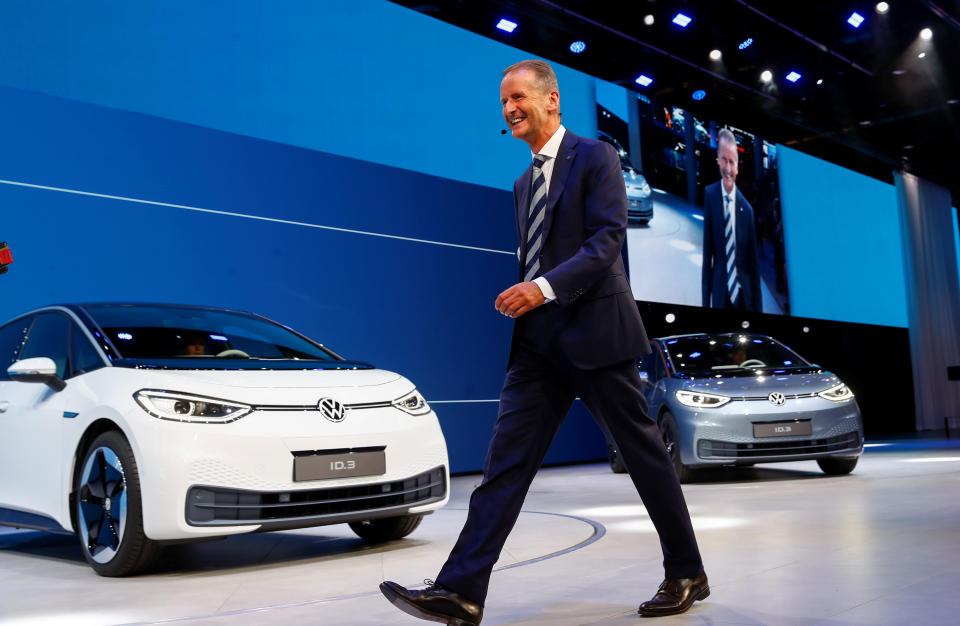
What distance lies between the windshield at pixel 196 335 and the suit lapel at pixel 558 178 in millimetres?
2242

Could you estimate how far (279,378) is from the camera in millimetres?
4031

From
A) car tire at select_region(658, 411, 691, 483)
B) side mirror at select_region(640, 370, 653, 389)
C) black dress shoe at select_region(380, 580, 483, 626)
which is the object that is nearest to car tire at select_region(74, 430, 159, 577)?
black dress shoe at select_region(380, 580, 483, 626)

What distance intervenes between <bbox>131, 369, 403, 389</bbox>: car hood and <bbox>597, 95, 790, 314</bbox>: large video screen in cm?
758

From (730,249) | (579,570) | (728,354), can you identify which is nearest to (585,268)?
(579,570)

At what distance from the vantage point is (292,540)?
490 centimetres

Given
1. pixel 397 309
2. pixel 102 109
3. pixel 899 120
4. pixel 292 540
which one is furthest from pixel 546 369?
pixel 899 120

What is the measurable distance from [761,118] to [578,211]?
13609mm

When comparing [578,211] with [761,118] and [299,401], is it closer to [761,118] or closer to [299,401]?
[299,401]

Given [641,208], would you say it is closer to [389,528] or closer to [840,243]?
[840,243]

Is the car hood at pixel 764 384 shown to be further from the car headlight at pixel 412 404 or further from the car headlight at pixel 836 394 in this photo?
the car headlight at pixel 412 404

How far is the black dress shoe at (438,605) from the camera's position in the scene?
241 cm

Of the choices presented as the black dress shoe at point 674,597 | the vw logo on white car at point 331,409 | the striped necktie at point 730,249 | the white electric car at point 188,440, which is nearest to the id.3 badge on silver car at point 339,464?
the white electric car at point 188,440

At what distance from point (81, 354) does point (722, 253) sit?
10.1 meters

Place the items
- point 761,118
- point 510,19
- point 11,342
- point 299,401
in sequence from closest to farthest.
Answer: point 299,401 < point 11,342 < point 510,19 < point 761,118
